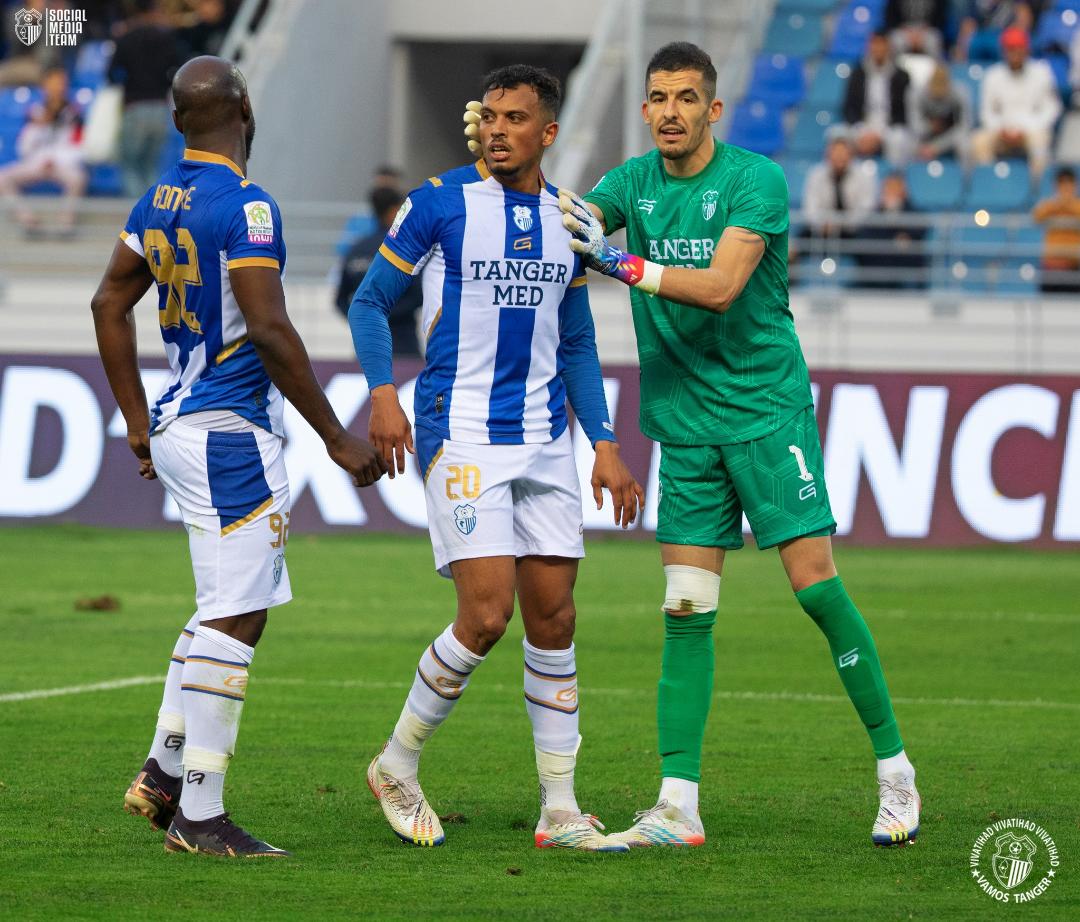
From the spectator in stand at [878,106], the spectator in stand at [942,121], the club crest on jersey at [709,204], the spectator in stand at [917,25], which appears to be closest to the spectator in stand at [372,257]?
the spectator in stand at [878,106]

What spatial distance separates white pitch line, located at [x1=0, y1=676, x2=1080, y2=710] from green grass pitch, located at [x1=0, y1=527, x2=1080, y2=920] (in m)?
0.03

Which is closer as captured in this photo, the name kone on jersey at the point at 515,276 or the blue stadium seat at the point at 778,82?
the name kone on jersey at the point at 515,276

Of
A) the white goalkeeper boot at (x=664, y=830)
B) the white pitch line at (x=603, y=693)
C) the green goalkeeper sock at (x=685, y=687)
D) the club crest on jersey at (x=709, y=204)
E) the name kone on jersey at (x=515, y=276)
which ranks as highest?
the club crest on jersey at (x=709, y=204)

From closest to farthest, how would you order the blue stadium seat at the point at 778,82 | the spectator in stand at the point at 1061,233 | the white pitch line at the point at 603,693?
the white pitch line at the point at 603,693, the spectator in stand at the point at 1061,233, the blue stadium seat at the point at 778,82

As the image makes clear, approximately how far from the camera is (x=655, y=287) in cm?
568

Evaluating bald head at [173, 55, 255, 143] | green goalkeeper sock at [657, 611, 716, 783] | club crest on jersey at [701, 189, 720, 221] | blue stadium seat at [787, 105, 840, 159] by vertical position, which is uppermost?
blue stadium seat at [787, 105, 840, 159]

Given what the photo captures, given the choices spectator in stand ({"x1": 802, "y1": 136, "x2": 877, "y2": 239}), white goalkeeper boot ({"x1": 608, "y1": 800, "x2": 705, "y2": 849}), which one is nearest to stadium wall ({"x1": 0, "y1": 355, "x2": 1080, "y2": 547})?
spectator in stand ({"x1": 802, "y1": 136, "x2": 877, "y2": 239})

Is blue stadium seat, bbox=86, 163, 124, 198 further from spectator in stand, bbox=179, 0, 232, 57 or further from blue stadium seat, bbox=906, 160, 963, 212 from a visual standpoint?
blue stadium seat, bbox=906, 160, 963, 212

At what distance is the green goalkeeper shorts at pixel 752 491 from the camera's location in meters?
5.89

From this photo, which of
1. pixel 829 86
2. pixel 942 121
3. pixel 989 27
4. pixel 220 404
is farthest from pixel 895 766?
pixel 989 27

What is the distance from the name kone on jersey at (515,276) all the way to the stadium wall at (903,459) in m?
8.16

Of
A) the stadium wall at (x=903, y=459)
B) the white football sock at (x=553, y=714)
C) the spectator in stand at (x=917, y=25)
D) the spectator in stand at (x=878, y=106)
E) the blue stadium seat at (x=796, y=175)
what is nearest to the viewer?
the white football sock at (x=553, y=714)

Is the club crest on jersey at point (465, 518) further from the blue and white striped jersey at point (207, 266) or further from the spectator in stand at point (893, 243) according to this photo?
the spectator in stand at point (893, 243)

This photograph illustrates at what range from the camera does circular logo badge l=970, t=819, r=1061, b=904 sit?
16.5ft
